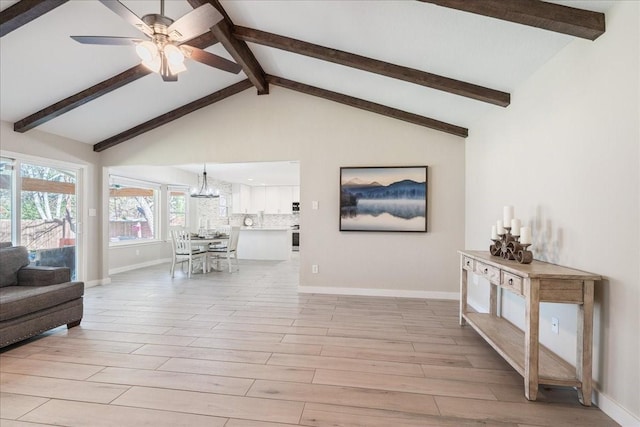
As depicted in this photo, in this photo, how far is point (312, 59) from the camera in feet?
11.5

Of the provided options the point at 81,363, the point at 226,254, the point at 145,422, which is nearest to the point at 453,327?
the point at 145,422

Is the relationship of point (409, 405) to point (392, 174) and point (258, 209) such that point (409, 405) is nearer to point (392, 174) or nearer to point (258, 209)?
point (392, 174)

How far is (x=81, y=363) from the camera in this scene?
7.83 feet

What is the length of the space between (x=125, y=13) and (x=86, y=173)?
151 inches

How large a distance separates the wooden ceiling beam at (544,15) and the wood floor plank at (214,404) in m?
2.72

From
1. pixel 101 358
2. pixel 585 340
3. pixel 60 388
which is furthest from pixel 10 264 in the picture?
pixel 585 340

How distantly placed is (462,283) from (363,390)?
5.59ft

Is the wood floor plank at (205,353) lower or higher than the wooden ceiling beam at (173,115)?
lower

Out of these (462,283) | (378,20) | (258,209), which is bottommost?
(462,283)

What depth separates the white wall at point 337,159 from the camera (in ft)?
14.1

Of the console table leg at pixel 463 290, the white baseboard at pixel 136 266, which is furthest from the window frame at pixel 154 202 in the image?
the console table leg at pixel 463 290

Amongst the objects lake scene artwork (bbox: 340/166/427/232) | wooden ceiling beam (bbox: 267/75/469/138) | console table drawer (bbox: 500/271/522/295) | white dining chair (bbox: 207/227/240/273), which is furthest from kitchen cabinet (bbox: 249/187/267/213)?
console table drawer (bbox: 500/271/522/295)

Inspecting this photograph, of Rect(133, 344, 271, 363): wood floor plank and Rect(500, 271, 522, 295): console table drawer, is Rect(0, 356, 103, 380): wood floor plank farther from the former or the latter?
Rect(500, 271, 522, 295): console table drawer

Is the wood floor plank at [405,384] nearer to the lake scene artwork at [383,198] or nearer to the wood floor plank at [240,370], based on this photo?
the wood floor plank at [240,370]
